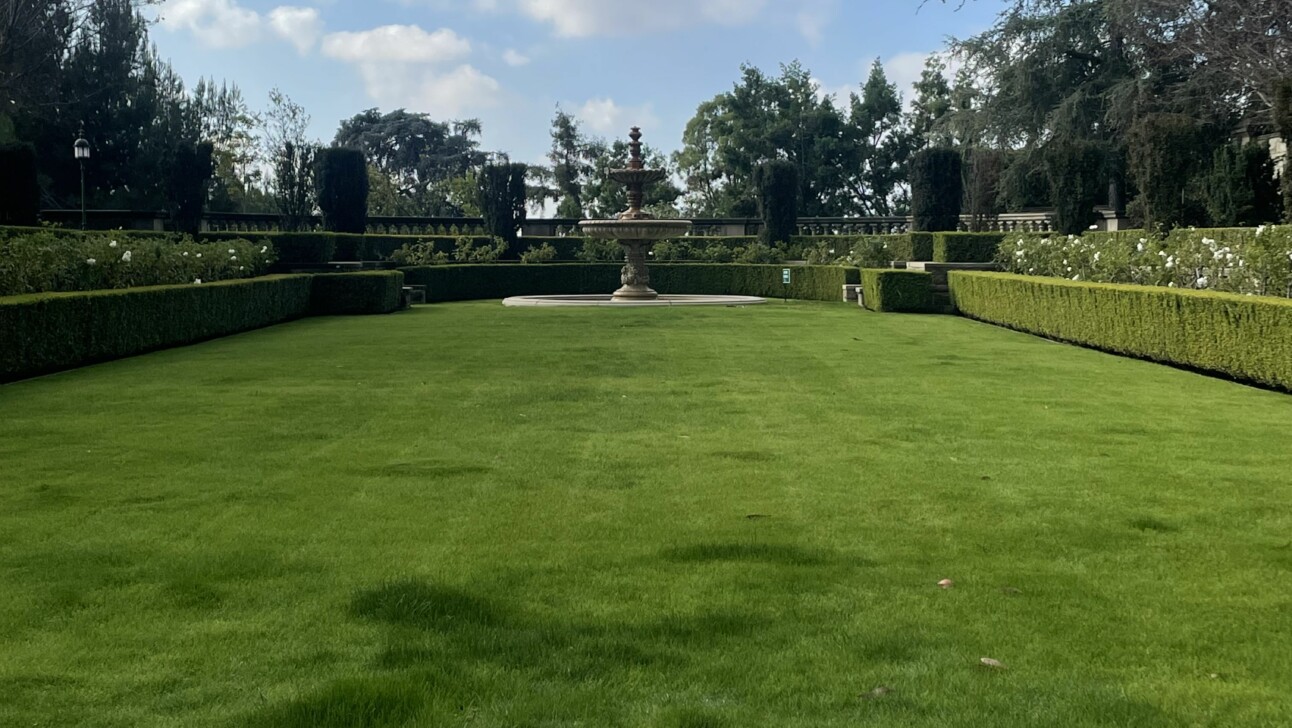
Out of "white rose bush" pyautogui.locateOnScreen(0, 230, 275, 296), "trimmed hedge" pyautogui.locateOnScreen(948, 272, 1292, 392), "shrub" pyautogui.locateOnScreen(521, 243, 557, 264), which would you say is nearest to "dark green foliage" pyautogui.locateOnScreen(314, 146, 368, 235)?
"shrub" pyautogui.locateOnScreen(521, 243, 557, 264)

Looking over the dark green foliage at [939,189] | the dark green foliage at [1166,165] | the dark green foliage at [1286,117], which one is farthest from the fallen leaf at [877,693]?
the dark green foliage at [939,189]

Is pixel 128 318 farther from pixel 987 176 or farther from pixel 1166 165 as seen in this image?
pixel 987 176

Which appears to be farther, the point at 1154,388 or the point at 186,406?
the point at 1154,388

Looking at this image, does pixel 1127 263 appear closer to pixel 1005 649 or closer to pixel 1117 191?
pixel 1005 649

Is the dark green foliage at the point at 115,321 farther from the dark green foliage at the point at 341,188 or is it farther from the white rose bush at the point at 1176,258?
the dark green foliage at the point at 341,188

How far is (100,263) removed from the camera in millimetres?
15906

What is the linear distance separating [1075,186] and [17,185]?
909 inches

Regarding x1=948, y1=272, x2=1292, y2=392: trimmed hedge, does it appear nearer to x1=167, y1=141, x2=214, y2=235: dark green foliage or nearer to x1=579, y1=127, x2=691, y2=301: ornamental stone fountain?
x1=579, y1=127, x2=691, y2=301: ornamental stone fountain

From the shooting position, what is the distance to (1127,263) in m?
17.5

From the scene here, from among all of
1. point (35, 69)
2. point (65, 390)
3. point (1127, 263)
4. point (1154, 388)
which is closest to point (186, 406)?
point (65, 390)

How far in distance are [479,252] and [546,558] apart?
3044 cm

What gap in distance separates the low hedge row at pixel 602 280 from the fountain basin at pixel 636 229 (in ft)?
10.8

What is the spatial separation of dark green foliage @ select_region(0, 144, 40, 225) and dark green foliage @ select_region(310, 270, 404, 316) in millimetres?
7035

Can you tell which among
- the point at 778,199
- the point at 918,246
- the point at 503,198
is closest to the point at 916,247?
the point at 918,246
